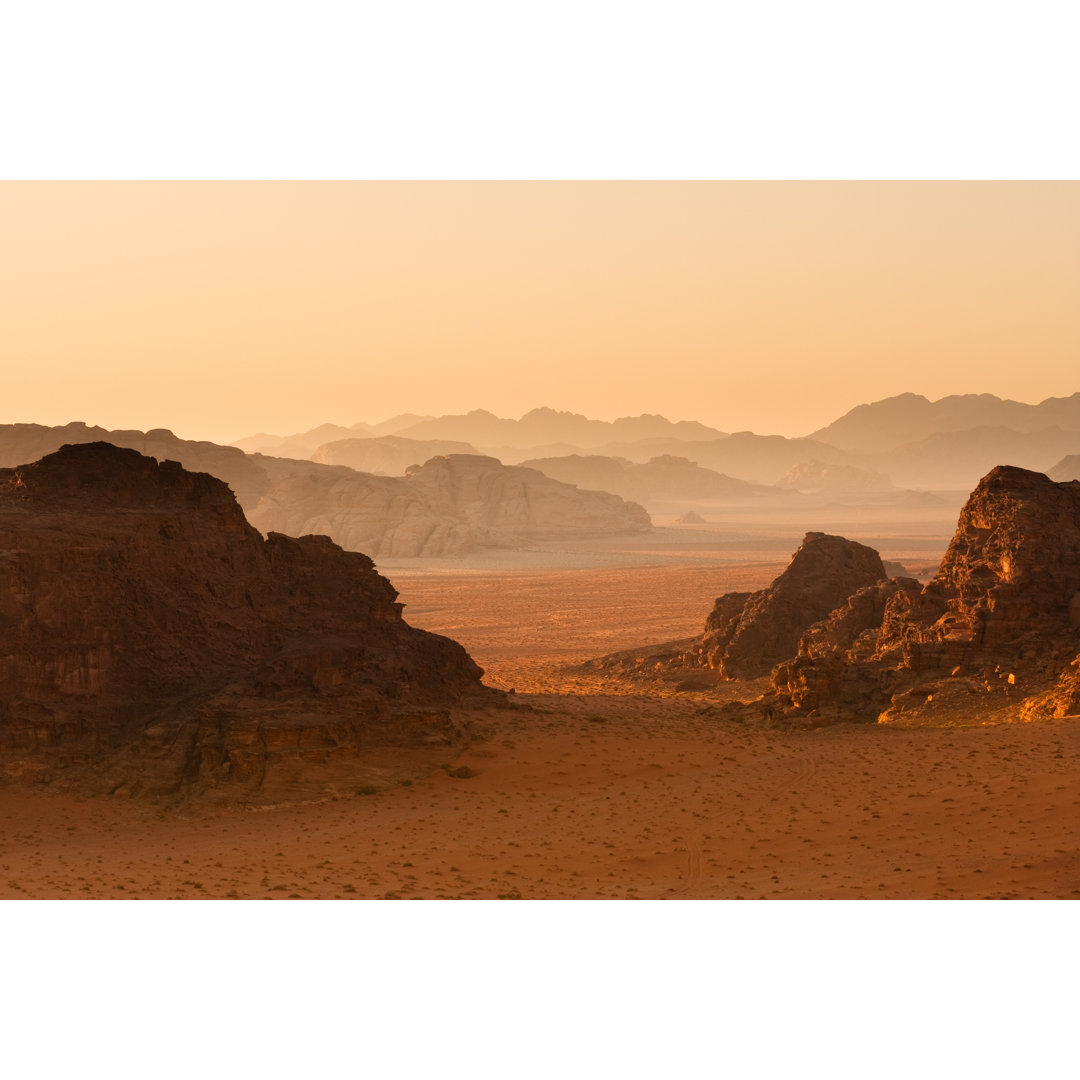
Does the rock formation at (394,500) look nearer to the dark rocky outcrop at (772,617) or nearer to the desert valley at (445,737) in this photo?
the dark rocky outcrop at (772,617)

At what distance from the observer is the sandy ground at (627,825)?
547 inches

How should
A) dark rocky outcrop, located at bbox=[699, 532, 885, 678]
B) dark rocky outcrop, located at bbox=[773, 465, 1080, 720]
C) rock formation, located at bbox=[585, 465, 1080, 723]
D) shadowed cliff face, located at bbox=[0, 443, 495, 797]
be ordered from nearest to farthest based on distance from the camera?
shadowed cliff face, located at bbox=[0, 443, 495, 797], rock formation, located at bbox=[585, 465, 1080, 723], dark rocky outcrop, located at bbox=[773, 465, 1080, 720], dark rocky outcrop, located at bbox=[699, 532, 885, 678]

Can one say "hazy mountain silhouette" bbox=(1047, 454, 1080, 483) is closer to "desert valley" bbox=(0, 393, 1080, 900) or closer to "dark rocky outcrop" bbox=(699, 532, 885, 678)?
"dark rocky outcrop" bbox=(699, 532, 885, 678)

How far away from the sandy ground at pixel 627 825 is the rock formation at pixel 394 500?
8231 centimetres

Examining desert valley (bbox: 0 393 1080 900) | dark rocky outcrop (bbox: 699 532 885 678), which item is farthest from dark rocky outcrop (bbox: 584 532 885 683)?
desert valley (bbox: 0 393 1080 900)

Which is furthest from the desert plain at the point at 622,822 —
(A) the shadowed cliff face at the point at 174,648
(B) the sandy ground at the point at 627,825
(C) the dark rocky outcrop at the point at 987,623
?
(C) the dark rocky outcrop at the point at 987,623

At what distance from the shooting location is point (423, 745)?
21.3m

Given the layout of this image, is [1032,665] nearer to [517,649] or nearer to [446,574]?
[517,649]

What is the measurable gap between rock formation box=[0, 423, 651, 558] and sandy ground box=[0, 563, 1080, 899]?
82305 millimetres

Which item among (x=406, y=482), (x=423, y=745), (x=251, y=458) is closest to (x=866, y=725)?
(x=423, y=745)

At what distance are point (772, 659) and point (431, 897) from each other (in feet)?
75.8

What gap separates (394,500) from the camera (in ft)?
375

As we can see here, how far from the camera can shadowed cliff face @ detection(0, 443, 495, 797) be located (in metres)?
19.4

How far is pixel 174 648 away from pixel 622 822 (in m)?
9.08
